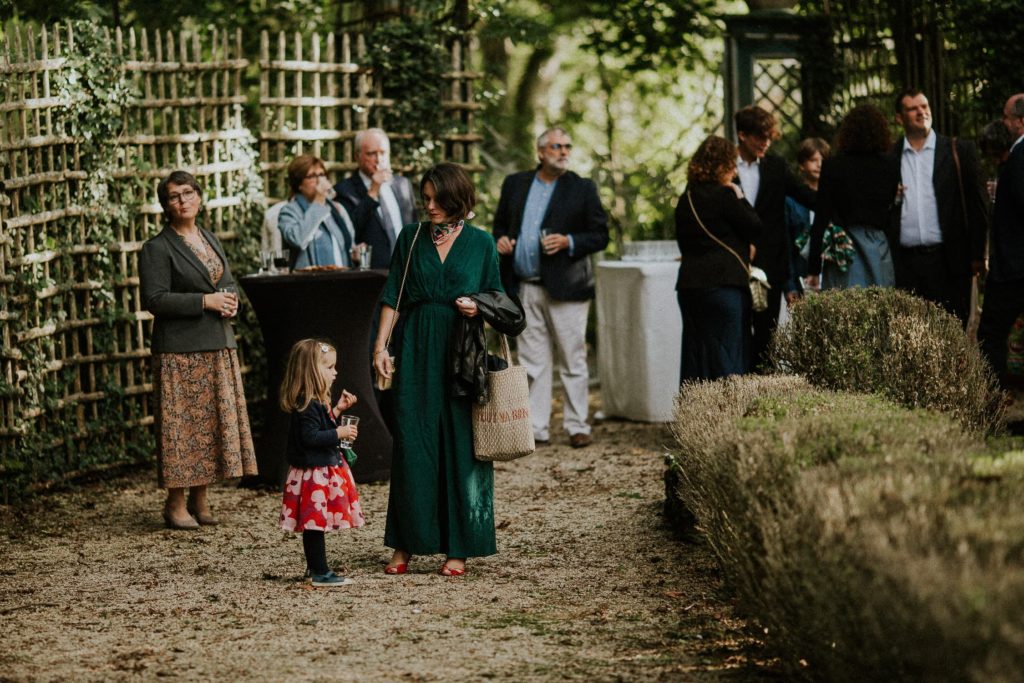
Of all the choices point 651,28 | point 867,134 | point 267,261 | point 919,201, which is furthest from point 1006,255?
point 651,28

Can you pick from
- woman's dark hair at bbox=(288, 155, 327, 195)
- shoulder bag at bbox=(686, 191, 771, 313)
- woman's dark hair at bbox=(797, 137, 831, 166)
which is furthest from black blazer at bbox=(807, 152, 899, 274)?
woman's dark hair at bbox=(288, 155, 327, 195)

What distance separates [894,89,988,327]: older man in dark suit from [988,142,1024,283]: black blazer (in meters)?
0.13

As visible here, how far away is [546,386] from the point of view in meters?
10.0

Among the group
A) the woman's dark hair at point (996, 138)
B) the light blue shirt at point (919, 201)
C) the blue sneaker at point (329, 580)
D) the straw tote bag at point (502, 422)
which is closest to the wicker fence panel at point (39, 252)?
the blue sneaker at point (329, 580)

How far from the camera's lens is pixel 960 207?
8.48 metres

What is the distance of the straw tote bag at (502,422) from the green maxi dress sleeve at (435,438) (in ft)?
0.28

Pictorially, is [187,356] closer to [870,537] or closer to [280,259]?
[280,259]

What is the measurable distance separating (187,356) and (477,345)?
2049mm

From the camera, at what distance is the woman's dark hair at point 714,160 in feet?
28.1

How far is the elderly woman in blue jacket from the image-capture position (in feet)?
29.6

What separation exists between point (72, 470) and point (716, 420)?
15.5 feet

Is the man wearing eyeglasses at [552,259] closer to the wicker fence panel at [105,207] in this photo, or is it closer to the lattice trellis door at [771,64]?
the wicker fence panel at [105,207]

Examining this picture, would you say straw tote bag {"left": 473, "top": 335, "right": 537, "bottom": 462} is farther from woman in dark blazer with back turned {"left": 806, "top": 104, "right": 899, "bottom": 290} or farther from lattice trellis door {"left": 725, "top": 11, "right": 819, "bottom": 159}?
lattice trellis door {"left": 725, "top": 11, "right": 819, "bottom": 159}

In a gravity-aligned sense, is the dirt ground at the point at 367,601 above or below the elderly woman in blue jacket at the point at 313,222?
below
